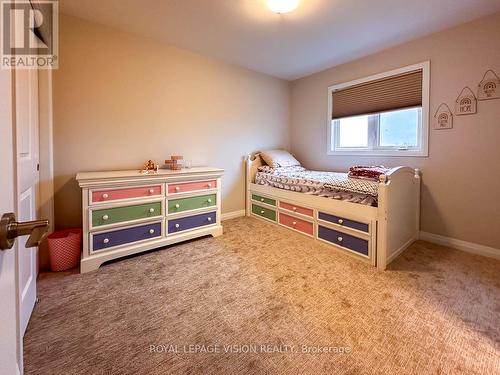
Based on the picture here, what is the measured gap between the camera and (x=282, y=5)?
6.52 feet

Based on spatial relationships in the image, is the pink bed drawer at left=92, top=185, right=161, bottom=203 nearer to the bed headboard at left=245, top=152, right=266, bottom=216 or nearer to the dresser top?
the dresser top

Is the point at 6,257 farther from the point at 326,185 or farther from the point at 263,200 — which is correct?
the point at 263,200

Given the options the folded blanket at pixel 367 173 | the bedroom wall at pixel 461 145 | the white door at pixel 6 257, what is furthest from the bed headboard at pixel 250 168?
the white door at pixel 6 257

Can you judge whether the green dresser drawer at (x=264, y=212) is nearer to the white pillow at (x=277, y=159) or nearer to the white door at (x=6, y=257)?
the white pillow at (x=277, y=159)

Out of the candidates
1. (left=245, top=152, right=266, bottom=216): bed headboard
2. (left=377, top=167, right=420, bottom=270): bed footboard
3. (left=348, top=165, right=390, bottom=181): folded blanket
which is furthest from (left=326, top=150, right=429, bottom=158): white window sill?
(left=245, top=152, right=266, bottom=216): bed headboard

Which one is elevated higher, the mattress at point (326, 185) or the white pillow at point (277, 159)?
the white pillow at point (277, 159)

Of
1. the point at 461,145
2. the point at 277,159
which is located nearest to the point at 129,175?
the point at 277,159

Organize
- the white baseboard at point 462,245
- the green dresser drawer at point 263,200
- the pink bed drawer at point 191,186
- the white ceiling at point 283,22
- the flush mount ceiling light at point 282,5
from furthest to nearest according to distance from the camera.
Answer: the green dresser drawer at point 263,200
the pink bed drawer at point 191,186
the white baseboard at point 462,245
the white ceiling at point 283,22
the flush mount ceiling light at point 282,5

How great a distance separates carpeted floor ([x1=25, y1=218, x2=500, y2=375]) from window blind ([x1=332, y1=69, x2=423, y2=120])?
1770 millimetres

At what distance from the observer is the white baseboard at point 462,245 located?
229 centimetres

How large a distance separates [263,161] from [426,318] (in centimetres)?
272

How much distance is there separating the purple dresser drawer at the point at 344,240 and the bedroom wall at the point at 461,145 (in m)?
1.09

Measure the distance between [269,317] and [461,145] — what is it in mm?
2549

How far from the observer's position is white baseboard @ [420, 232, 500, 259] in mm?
2291
